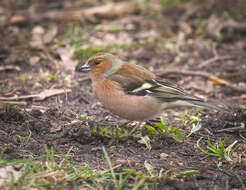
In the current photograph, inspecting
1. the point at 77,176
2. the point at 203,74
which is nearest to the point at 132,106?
the point at 77,176

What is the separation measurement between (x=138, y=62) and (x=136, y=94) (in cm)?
285

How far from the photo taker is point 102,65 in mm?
5109

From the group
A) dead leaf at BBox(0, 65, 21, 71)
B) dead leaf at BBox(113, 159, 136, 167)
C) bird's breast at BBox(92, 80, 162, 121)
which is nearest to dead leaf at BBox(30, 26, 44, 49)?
dead leaf at BBox(0, 65, 21, 71)

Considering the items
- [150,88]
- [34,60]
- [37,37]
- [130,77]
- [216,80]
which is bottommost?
[216,80]

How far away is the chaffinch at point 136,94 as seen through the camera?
4699 millimetres

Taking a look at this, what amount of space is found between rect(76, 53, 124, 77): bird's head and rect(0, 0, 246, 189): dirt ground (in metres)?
0.59

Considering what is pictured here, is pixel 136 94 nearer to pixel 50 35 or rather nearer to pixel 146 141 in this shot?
pixel 146 141

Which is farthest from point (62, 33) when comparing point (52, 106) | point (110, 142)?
point (110, 142)

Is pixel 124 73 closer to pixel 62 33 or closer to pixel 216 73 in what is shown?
pixel 216 73

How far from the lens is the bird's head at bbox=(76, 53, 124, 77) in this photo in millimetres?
5035

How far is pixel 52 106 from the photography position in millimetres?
5574

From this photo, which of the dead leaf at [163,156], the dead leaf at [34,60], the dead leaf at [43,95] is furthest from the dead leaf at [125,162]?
the dead leaf at [34,60]

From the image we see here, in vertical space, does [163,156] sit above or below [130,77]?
below

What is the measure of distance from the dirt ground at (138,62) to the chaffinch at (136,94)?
1.00ft
